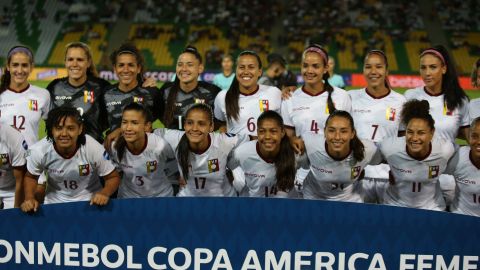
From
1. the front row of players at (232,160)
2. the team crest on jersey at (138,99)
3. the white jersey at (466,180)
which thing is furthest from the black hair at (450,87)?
the team crest on jersey at (138,99)

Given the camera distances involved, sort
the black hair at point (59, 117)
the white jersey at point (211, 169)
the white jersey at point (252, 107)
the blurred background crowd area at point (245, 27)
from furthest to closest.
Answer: the blurred background crowd area at point (245, 27) → the white jersey at point (252, 107) → the white jersey at point (211, 169) → the black hair at point (59, 117)

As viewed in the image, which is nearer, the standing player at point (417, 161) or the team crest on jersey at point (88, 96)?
the standing player at point (417, 161)

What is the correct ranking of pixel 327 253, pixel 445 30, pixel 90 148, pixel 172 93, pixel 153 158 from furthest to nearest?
1. pixel 445 30
2. pixel 172 93
3. pixel 153 158
4. pixel 90 148
5. pixel 327 253

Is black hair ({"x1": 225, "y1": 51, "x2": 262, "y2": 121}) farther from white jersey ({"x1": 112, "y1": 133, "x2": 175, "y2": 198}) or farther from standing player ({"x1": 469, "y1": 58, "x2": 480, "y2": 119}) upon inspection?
standing player ({"x1": 469, "y1": 58, "x2": 480, "y2": 119})

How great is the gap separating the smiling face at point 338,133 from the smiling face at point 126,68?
2.19 m

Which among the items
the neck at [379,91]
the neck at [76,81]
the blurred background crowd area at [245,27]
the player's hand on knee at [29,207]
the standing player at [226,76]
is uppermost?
the blurred background crowd area at [245,27]

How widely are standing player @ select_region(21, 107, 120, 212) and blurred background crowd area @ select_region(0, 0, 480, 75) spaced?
27415mm

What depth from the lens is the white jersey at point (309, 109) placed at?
18.5ft

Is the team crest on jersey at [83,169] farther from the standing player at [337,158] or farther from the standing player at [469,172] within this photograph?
the standing player at [469,172]

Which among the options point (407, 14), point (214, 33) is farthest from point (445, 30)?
point (214, 33)

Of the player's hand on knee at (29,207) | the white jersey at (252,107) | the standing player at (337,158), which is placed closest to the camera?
the player's hand on knee at (29,207)

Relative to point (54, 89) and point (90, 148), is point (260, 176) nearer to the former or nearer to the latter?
point (90, 148)

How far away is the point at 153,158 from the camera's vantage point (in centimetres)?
505

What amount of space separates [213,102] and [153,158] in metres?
1.22
